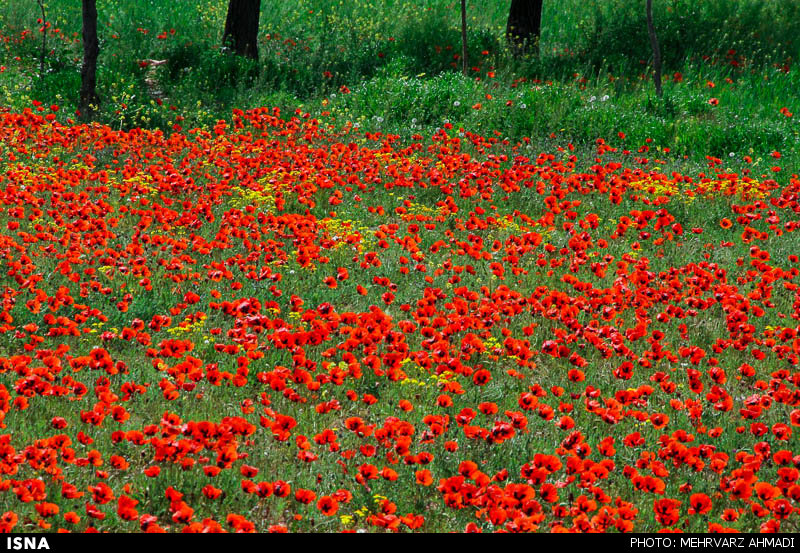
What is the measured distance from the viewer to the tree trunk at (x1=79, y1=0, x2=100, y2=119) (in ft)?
36.2

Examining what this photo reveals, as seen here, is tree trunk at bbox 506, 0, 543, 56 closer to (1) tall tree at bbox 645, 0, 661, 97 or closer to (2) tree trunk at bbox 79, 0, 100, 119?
(1) tall tree at bbox 645, 0, 661, 97

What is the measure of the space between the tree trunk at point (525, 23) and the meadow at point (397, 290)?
1.74 ft

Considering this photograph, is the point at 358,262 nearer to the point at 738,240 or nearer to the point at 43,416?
the point at 43,416

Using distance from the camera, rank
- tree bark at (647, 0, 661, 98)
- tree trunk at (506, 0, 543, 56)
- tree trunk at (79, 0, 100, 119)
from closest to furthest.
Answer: tree trunk at (79, 0, 100, 119)
tree bark at (647, 0, 661, 98)
tree trunk at (506, 0, 543, 56)

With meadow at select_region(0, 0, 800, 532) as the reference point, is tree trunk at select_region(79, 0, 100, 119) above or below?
above

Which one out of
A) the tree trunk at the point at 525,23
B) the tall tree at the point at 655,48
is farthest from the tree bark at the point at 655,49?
the tree trunk at the point at 525,23

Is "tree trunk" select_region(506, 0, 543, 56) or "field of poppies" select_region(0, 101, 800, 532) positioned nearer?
"field of poppies" select_region(0, 101, 800, 532)

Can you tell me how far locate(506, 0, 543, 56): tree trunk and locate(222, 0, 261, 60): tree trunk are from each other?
14.5 feet

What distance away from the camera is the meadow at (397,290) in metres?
4.01

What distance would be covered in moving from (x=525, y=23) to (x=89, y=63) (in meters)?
7.50

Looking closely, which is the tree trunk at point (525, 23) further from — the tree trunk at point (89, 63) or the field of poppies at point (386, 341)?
the tree trunk at point (89, 63)

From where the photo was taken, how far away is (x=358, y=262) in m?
7.23

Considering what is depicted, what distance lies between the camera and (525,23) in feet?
48.5

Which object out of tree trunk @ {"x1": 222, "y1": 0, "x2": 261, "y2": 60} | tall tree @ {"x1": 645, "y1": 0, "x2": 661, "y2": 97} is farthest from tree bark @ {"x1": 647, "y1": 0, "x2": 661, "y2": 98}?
tree trunk @ {"x1": 222, "y1": 0, "x2": 261, "y2": 60}
